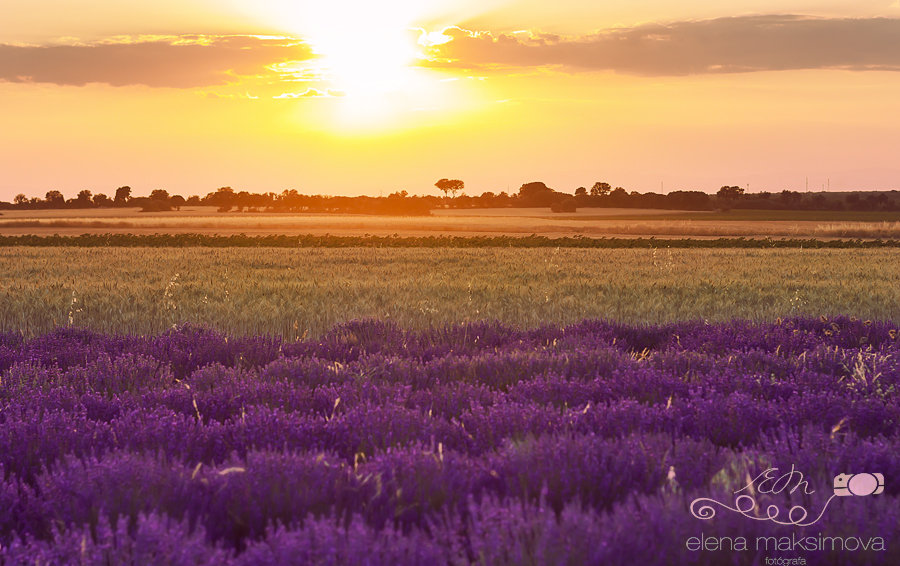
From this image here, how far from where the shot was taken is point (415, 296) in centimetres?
1296

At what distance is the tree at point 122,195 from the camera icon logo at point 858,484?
469ft

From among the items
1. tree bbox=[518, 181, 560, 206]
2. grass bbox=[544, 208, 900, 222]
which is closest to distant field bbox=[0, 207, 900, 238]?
grass bbox=[544, 208, 900, 222]

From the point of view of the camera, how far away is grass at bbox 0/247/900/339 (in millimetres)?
10867

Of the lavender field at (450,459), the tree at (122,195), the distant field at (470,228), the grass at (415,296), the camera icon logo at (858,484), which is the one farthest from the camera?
the tree at (122,195)

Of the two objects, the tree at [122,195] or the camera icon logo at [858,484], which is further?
the tree at [122,195]

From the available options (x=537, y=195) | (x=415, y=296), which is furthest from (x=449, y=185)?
(x=415, y=296)

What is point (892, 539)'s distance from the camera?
112 inches

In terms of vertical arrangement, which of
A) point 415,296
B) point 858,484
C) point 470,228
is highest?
point 858,484

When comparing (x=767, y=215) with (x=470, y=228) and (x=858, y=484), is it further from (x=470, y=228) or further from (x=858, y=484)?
(x=858, y=484)

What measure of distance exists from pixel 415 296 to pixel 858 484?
9860 millimetres

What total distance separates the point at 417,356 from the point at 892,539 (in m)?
4.91

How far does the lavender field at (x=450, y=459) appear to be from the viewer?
9.28 ft

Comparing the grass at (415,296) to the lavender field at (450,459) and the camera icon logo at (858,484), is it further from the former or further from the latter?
the camera icon logo at (858,484)

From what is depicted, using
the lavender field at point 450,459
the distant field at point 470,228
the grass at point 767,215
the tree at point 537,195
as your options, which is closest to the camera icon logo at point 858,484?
the lavender field at point 450,459
